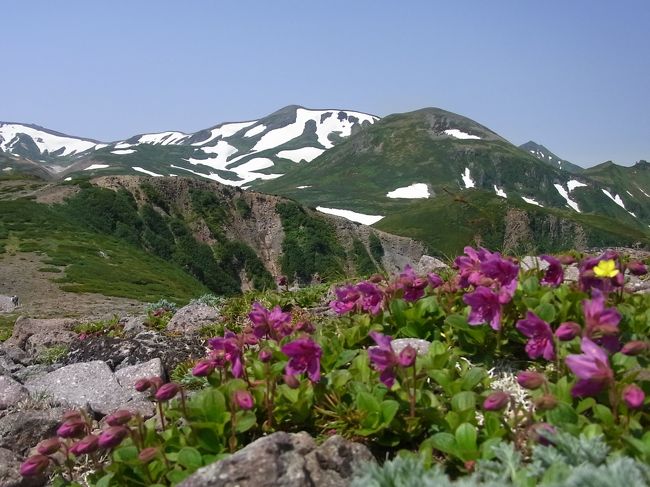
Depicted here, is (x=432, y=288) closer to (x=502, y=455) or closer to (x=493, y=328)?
(x=493, y=328)

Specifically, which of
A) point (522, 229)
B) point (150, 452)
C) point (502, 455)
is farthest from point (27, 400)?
point (522, 229)

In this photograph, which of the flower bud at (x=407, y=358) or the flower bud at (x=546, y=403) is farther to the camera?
the flower bud at (x=407, y=358)

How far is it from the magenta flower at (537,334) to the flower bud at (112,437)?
8.15ft

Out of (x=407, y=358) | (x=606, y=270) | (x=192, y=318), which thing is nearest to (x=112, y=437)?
(x=407, y=358)

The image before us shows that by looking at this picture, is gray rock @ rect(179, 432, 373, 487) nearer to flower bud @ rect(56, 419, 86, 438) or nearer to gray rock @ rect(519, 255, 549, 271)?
flower bud @ rect(56, 419, 86, 438)

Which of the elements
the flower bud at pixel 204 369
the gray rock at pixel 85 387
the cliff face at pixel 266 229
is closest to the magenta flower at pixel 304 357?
the flower bud at pixel 204 369

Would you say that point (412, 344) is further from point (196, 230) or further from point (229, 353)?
point (196, 230)

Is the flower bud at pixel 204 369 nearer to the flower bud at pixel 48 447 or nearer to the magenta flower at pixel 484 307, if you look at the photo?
the flower bud at pixel 48 447

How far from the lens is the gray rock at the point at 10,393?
6262 mm

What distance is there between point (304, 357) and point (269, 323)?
3.33 feet

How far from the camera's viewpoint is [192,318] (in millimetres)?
10438

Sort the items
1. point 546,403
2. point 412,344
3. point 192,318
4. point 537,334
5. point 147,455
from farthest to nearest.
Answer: point 192,318 < point 412,344 < point 537,334 < point 147,455 < point 546,403

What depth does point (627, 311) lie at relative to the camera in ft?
15.2

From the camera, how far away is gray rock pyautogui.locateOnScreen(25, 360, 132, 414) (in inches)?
261
